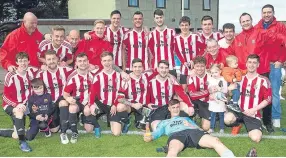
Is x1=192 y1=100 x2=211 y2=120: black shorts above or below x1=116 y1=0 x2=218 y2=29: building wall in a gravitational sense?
below

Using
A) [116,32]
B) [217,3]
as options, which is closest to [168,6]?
[217,3]

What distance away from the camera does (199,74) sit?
19.8ft

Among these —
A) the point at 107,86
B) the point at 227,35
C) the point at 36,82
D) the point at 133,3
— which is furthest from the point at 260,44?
the point at 133,3

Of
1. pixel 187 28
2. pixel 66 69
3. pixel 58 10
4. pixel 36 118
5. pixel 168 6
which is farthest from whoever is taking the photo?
pixel 58 10

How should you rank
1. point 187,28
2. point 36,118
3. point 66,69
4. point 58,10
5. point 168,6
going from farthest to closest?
point 58,10 → point 168,6 → point 187,28 → point 66,69 → point 36,118

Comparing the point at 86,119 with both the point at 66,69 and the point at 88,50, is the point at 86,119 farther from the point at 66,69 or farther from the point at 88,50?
the point at 88,50

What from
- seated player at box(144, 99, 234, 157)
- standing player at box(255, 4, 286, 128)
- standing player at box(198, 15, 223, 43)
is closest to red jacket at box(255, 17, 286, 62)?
standing player at box(255, 4, 286, 128)

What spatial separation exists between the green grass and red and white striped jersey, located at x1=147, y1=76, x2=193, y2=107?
729 millimetres

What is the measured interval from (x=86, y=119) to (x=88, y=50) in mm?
1581

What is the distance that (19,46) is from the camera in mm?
6262

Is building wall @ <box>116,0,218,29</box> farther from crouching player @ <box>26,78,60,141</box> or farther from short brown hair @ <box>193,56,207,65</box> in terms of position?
crouching player @ <box>26,78,60,141</box>

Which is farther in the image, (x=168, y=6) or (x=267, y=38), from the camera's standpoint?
(x=168, y=6)

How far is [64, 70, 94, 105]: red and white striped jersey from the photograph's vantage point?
18.7 ft

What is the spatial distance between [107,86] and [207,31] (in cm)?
229
